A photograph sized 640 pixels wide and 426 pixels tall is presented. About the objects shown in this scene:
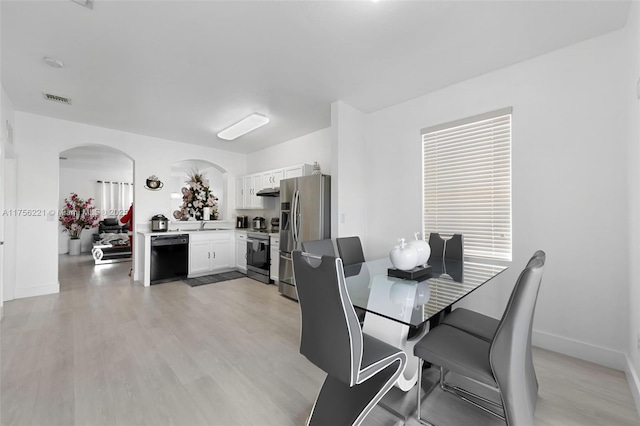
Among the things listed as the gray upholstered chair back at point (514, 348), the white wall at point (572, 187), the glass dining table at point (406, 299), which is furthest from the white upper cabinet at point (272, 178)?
the gray upholstered chair back at point (514, 348)

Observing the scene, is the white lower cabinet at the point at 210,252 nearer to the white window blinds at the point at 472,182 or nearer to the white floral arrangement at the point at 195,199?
the white floral arrangement at the point at 195,199

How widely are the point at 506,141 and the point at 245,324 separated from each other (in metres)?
3.34

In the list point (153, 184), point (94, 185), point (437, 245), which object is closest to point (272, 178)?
point (153, 184)

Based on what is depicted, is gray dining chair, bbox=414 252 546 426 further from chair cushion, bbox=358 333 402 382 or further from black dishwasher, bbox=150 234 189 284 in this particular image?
black dishwasher, bbox=150 234 189 284

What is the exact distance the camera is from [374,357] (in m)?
1.34

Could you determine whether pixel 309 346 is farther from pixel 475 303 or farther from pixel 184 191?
pixel 184 191

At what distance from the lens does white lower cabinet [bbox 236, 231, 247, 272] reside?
536 centimetres

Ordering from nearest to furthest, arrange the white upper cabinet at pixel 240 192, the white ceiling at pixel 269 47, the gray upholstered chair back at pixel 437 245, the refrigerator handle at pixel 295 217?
the white ceiling at pixel 269 47 < the gray upholstered chair back at pixel 437 245 < the refrigerator handle at pixel 295 217 < the white upper cabinet at pixel 240 192

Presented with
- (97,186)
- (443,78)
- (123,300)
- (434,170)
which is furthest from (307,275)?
(97,186)

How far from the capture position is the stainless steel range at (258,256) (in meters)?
4.73

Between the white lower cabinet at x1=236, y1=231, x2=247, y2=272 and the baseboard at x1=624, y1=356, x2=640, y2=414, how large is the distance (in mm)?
5051

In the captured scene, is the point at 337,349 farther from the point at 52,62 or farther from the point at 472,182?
the point at 52,62

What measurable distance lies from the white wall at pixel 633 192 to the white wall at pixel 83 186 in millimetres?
11081

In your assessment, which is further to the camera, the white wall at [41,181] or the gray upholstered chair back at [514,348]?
the white wall at [41,181]
